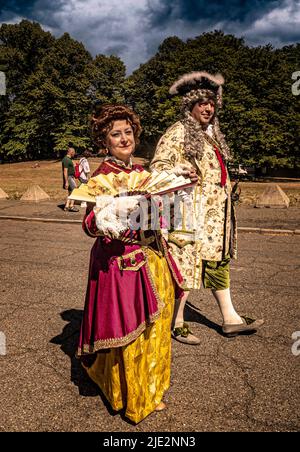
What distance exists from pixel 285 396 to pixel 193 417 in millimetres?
689

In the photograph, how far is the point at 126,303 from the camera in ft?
7.11

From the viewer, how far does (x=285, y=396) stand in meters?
2.50

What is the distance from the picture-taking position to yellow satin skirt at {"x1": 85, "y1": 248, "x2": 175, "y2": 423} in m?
2.21

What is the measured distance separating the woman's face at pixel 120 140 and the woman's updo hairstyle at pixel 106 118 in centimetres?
3

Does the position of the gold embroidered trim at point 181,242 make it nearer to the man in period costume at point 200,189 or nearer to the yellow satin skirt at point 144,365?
the man in period costume at point 200,189

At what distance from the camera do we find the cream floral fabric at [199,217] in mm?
3043

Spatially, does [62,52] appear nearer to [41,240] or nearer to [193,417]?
[41,240]

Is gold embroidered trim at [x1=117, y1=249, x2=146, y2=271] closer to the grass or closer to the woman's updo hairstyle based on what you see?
the woman's updo hairstyle

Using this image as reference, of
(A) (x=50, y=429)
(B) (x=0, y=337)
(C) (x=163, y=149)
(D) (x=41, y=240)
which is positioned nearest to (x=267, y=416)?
(A) (x=50, y=429)

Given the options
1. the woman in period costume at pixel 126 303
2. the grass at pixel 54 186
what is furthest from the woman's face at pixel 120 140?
the grass at pixel 54 186

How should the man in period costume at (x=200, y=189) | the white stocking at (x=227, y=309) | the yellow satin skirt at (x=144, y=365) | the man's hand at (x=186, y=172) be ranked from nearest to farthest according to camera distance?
the yellow satin skirt at (x=144, y=365), the man's hand at (x=186, y=172), the man in period costume at (x=200, y=189), the white stocking at (x=227, y=309)

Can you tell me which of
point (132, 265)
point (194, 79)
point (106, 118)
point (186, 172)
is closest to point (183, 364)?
point (132, 265)

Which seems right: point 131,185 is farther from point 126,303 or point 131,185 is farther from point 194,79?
point 194,79

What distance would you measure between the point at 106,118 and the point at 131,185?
0.46m
